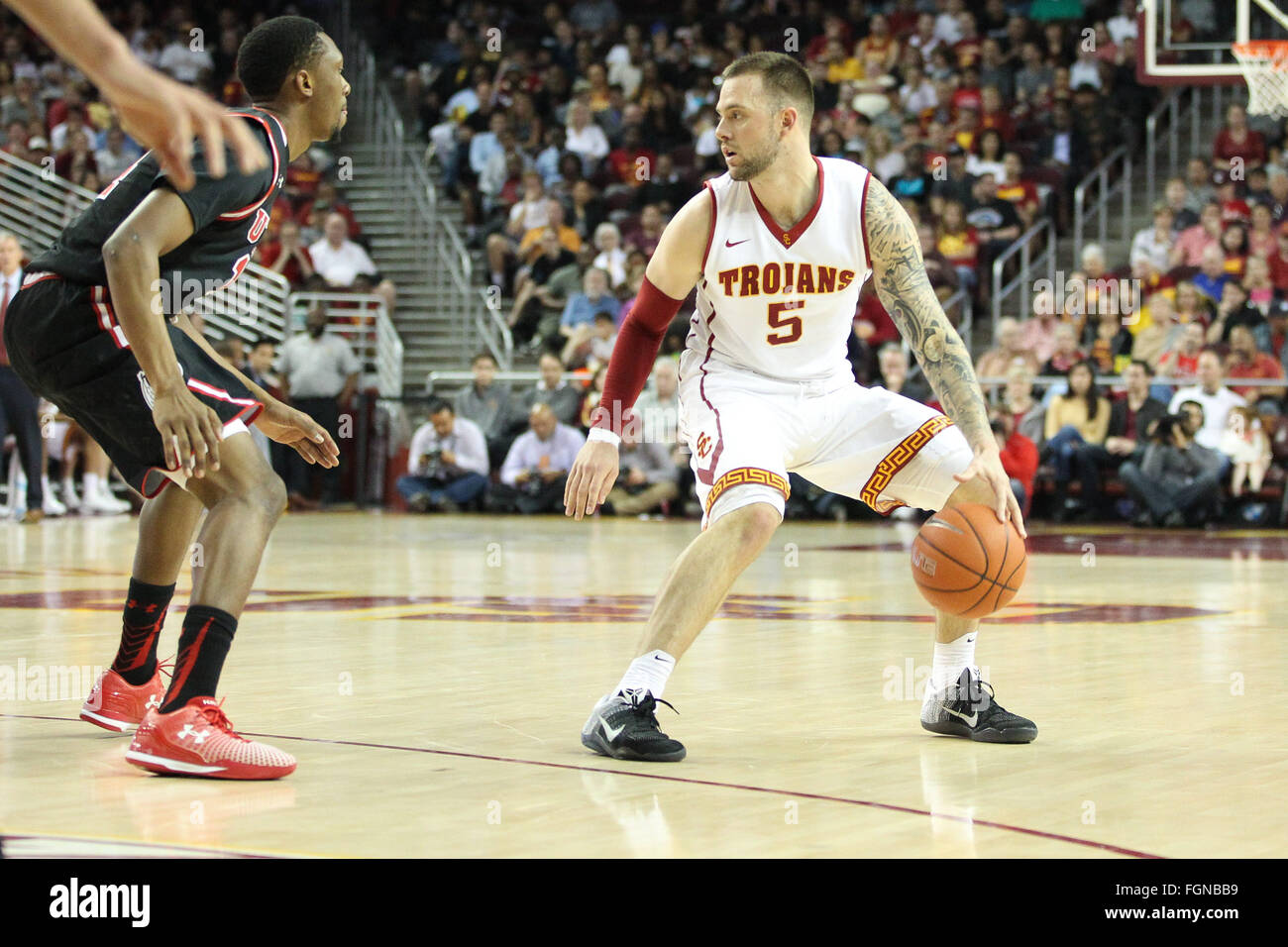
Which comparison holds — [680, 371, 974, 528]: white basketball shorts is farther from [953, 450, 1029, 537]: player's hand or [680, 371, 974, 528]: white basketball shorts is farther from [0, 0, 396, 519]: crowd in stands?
→ [0, 0, 396, 519]: crowd in stands

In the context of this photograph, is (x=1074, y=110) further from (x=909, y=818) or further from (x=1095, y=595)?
(x=909, y=818)

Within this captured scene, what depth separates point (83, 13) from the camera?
7.82ft

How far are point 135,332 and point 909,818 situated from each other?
200 cm

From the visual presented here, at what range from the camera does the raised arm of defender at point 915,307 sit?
4.70 meters

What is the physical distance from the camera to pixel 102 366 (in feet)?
13.8

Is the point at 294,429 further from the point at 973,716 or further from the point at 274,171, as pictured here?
the point at 973,716

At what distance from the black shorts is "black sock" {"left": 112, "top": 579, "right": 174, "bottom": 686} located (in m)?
0.47

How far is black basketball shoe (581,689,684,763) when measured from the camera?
416 cm

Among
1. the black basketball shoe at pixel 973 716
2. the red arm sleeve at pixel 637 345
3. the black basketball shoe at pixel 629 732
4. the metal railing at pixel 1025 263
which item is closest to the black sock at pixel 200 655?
the black basketball shoe at pixel 629 732

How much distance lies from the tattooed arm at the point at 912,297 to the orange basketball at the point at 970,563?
1.07 ft

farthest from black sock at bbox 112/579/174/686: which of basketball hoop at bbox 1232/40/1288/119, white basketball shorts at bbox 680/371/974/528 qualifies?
basketball hoop at bbox 1232/40/1288/119

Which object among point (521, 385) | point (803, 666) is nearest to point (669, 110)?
point (521, 385)

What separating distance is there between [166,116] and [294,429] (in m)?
2.06

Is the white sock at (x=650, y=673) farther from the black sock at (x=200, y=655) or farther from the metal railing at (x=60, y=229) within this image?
the metal railing at (x=60, y=229)
